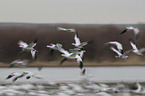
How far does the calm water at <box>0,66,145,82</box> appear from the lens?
5.30 m

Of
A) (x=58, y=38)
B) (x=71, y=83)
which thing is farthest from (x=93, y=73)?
(x=58, y=38)

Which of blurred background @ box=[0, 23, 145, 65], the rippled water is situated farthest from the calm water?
blurred background @ box=[0, 23, 145, 65]

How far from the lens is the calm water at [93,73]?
530 centimetres

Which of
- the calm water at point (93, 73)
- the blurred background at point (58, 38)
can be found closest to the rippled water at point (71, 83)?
the calm water at point (93, 73)

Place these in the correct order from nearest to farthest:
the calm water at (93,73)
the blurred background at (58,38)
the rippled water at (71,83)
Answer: the rippled water at (71,83) → the calm water at (93,73) → the blurred background at (58,38)

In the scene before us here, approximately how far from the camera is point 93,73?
18.7 ft

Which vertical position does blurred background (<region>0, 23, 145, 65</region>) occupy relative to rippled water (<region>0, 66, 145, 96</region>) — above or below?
above

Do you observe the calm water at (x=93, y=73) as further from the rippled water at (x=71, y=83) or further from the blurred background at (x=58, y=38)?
the blurred background at (x=58, y=38)

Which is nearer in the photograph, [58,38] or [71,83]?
[71,83]

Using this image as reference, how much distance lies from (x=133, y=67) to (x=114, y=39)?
75cm

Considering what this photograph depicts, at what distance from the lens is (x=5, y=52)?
259 inches

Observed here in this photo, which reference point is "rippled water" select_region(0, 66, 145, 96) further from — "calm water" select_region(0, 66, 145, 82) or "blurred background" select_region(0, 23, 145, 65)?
"blurred background" select_region(0, 23, 145, 65)

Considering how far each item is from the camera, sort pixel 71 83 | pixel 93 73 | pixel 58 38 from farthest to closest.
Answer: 1. pixel 58 38
2. pixel 93 73
3. pixel 71 83

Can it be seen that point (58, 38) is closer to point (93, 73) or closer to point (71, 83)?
point (93, 73)
